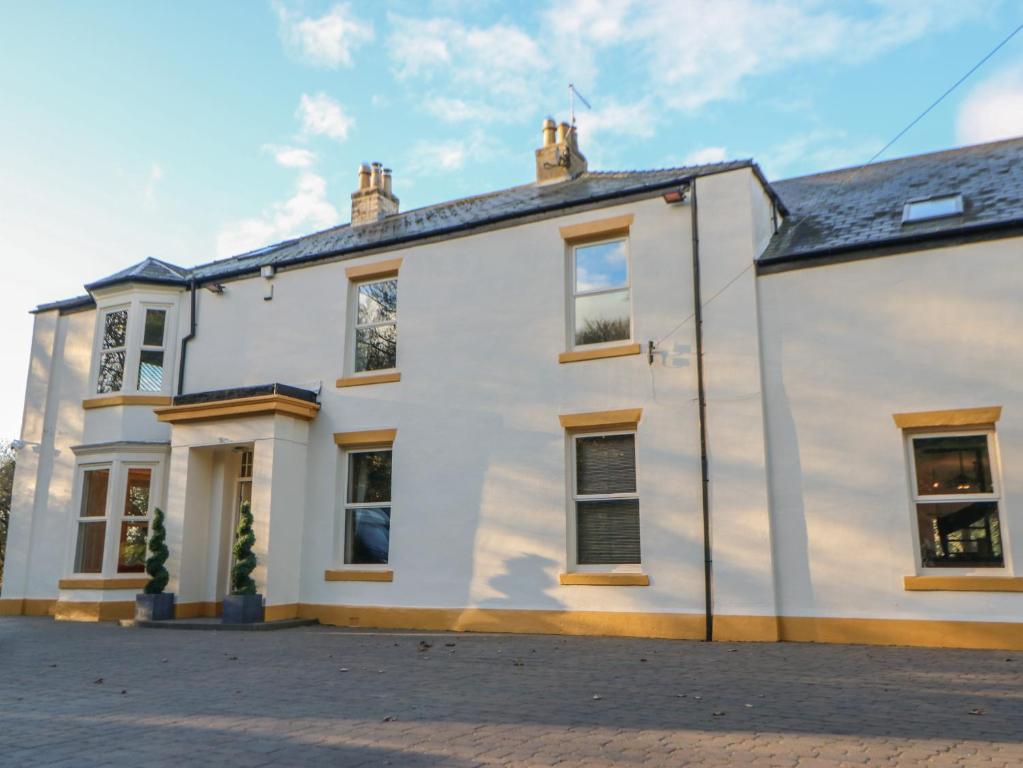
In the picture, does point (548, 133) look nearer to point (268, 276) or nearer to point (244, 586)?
point (268, 276)

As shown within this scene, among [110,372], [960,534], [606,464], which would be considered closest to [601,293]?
[606,464]

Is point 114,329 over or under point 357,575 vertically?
over

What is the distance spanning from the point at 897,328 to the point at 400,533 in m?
7.60

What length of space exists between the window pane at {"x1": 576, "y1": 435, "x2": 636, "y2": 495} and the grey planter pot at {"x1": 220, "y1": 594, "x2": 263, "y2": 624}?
511 centimetres

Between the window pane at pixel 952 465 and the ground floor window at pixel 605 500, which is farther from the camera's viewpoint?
the ground floor window at pixel 605 500

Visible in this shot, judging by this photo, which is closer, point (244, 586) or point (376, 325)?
point (244, 586)

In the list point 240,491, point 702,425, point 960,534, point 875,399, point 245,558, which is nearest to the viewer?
point 960,534

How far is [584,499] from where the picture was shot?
470 inches

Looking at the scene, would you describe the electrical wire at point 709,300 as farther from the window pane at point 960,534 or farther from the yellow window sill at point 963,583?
the yellow window sill at point 963,583

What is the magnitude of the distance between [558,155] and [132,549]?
35.5ft

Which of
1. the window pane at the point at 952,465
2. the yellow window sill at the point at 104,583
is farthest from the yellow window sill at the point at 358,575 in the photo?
the window pane at the point at 952,465

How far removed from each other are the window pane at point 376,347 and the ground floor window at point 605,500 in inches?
148

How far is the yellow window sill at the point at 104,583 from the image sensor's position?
14.7 metres

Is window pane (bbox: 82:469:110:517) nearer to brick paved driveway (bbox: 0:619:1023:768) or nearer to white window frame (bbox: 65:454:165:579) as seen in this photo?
white window frame (bbox: 65:454:165:579)
